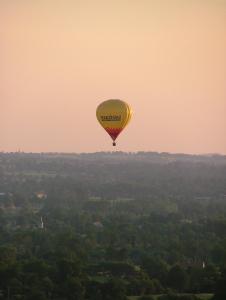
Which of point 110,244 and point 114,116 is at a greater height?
point 114,116

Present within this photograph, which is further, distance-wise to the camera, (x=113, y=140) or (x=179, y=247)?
(x=179, y=247)

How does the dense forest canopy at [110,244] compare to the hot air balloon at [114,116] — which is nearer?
the dense forest canopy at [110,244]

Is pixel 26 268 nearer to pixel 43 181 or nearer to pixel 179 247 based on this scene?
pixel 179 247

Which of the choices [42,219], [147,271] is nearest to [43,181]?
[42,219]

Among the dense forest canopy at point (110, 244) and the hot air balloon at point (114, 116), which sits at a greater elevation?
the hot air balloon at point (114, 116)

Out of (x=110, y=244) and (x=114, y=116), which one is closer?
(x=114, y=116)
